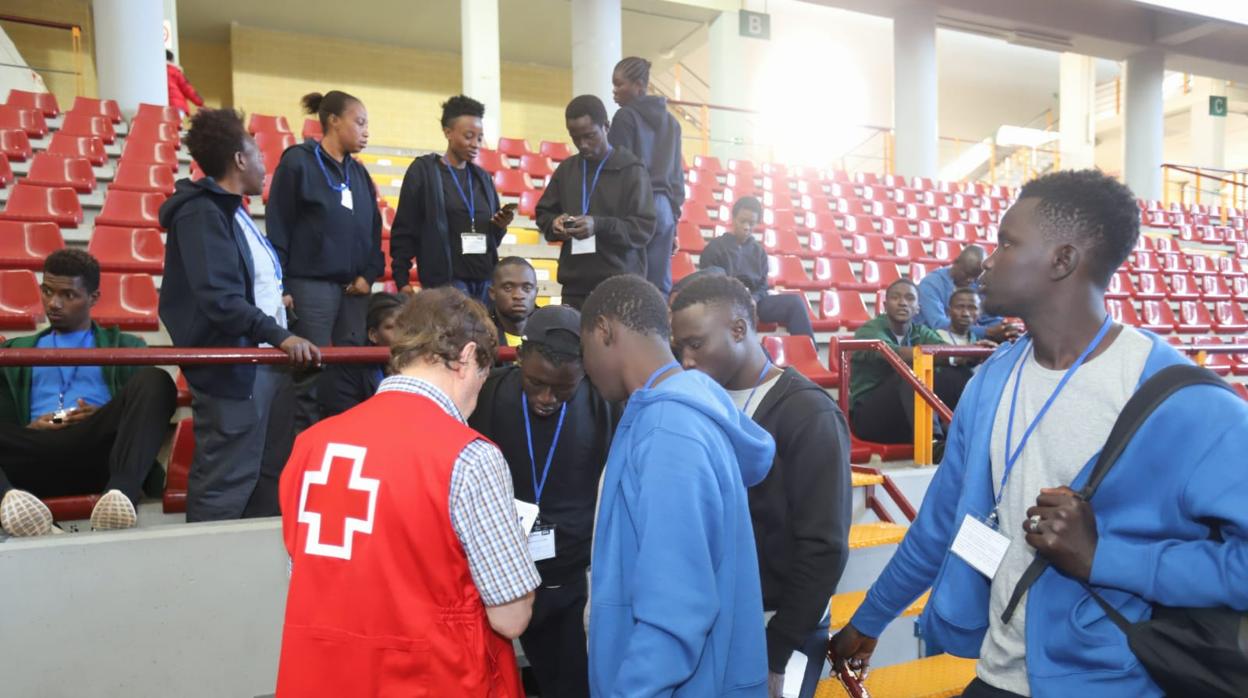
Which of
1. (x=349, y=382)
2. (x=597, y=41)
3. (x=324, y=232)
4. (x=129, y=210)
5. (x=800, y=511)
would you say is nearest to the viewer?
(x=800, y=511)

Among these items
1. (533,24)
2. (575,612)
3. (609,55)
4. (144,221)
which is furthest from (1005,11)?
(575,612)

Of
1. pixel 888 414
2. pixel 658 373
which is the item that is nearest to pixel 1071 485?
pixel 658 373

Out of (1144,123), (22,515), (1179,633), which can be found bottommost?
(22,515)

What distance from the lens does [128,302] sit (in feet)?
15.2

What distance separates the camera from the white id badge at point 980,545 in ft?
4.54

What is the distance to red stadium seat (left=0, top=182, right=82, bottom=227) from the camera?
→ 5.70 m

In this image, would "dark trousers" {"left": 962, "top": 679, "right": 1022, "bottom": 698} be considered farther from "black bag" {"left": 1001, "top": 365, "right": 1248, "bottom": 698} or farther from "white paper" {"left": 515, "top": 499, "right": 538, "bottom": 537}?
"white paper" {"left": 515, "top": 499, "right": 538, "bottom": 537}

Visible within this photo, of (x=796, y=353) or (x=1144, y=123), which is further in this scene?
(x=1144, y=123)

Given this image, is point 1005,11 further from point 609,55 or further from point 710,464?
point 710,464

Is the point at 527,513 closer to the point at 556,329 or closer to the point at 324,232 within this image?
the point at 556,329

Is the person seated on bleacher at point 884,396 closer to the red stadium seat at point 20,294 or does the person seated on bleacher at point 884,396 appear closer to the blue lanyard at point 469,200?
the blue lanyard at point 469,200

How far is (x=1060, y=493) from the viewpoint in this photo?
1.25 meters

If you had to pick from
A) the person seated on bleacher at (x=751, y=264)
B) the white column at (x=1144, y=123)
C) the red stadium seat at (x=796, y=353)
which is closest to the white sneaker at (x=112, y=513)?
the red stadium seat at (x=796, y=353)

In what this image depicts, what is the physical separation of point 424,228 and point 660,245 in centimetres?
119
